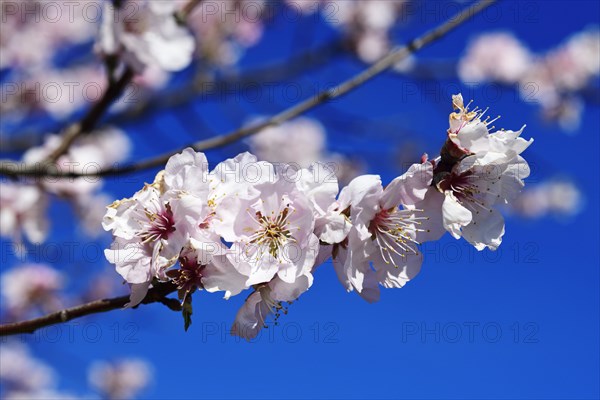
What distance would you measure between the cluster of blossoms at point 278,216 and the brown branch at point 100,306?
0.9 inches

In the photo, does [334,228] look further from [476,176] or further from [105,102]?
[105,102]

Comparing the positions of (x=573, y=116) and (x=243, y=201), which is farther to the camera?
(x=573, y=116)

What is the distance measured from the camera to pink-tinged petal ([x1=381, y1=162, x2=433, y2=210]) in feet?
3.84

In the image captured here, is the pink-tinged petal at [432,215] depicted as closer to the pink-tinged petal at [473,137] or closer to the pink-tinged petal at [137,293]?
the pink-tinged petal at [473,137]

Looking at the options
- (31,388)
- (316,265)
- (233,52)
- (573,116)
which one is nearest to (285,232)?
(316,265)

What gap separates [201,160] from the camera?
122 centimetres

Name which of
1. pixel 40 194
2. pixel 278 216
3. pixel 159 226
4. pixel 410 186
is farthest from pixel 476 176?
pixel 40 194

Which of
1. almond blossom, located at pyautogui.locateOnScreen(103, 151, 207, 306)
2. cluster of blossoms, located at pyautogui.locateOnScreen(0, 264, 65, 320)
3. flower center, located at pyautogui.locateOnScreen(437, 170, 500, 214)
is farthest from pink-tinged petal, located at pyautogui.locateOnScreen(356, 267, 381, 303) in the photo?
cluster of blossoms, located at pyautogui.locateOnScreen(0, 264, 65, 320)

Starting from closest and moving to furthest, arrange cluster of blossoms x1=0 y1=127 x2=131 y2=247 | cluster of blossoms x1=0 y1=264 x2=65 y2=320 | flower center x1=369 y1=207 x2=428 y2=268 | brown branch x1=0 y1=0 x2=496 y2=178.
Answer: flower center x1=369 y1=207 x2=428 y2=268
brown branch x1=0 y1=0 x2=496 y2=178
cluster of blossoms x1=0 y1=127 x2=131 y2=247
cluster of blossoms x1=0 y1=264 x2=65 y2=320

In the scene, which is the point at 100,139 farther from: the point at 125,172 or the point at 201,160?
the point at 201,160

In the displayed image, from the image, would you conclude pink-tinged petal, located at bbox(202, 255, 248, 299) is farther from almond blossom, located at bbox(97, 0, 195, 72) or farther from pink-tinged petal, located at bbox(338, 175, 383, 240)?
almond blossom, located at bbox(97, 0, 195, 72)

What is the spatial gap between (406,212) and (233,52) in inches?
192

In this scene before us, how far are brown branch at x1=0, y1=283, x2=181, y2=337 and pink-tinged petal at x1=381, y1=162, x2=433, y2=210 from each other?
45 centimetres

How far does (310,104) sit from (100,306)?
44.0 inches
